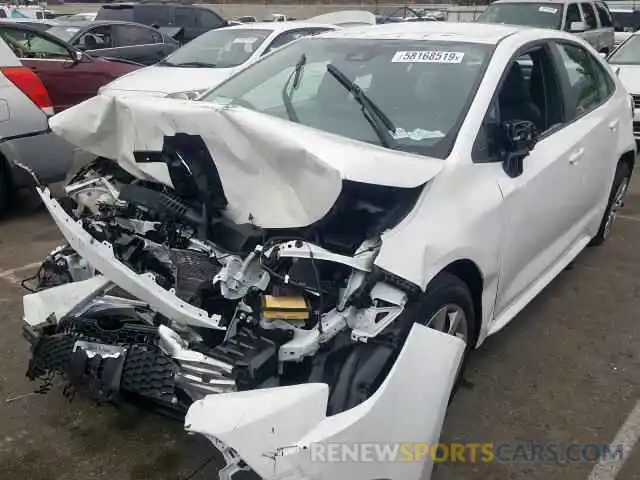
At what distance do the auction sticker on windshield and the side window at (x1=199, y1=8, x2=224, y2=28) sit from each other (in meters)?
12.9

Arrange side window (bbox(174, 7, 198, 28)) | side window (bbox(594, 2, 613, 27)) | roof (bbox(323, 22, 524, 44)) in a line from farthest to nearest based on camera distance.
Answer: side window (bbox(174, 7, 198, 28)) < side window (bbox(594, 2, 613, 27)) < roof (bbox(323, 22, 524, 44))

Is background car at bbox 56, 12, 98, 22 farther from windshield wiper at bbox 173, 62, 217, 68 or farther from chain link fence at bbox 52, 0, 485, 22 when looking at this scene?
chain link fence at bbox 52, 0, 485, 22

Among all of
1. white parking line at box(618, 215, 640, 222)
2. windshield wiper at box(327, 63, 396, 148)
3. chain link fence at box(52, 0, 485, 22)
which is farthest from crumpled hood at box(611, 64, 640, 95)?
Answer: chain link fence at box(52, 0, 485, 22)

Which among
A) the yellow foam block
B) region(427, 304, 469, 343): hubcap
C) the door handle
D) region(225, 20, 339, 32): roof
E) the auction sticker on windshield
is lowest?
region(427, 304, 469, 343): hubcap

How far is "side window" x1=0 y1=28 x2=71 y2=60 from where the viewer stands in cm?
741

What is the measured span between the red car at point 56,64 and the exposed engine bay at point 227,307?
17.4 feet

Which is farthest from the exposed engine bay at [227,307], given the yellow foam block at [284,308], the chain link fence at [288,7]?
the chain link fence at [288,7]

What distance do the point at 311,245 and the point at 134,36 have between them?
10359mm

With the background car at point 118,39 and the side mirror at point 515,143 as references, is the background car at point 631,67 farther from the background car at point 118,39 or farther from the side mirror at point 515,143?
the background car at point 118,39

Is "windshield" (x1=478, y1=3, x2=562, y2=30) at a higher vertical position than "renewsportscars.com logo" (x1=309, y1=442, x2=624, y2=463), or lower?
higher

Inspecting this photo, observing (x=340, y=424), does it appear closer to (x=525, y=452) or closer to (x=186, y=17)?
(x=525, y=452)

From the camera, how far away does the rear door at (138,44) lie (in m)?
11.3

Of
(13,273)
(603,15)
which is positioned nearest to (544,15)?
(603,15)

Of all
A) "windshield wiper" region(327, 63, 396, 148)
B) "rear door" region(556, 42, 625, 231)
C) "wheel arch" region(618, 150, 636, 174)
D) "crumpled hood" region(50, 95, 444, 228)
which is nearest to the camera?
"crumpled hood" region(50, 95, 444, 228)
